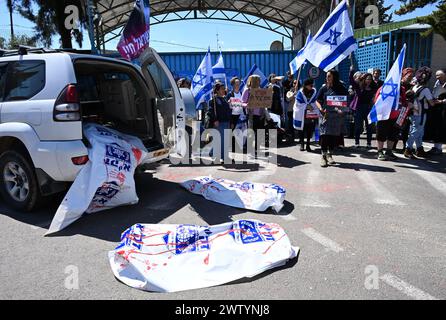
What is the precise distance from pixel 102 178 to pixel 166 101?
5.92 ft

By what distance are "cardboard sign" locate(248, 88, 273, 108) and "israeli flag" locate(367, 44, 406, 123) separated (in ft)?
7.43

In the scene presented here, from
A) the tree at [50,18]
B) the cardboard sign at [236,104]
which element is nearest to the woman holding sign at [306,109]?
the cardboard sign at [236,104]

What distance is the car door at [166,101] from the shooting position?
210 inches

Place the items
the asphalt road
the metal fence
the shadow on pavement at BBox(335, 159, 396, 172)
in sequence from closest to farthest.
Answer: the asphalt road
the shadow on pavement at BBox(335, 159, 396, 172)
the metal fence

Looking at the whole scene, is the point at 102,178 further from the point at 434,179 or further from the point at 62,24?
the point at 62,24

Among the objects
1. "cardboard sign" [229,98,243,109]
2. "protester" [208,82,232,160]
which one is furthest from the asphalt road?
"cardboard sign" [229,98,243,109]

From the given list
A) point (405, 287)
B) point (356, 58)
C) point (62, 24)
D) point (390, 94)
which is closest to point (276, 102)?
point (390, 94)

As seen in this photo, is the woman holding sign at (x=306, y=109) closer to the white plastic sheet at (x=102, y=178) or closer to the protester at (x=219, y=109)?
the protester at (x=219, y=109)

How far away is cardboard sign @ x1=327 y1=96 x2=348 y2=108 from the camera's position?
7230 millimetres

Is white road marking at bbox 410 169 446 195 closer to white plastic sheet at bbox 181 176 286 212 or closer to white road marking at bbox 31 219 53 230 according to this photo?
white plastic sheet at bbox 181 176 286 212

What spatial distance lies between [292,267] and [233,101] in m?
5.61

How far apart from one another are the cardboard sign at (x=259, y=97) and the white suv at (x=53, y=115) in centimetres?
259

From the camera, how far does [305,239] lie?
3.91 metres
